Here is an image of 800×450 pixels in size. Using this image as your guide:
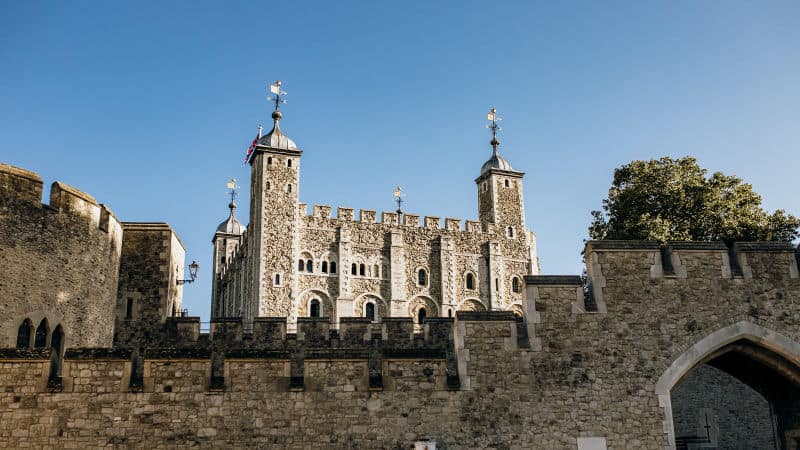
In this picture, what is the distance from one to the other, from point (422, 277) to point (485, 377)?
4736 cm

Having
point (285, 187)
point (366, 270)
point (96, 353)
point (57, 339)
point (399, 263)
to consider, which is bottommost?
point (96, 353)

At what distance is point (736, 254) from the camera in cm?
1466

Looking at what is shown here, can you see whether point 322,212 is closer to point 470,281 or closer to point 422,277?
point 422,277

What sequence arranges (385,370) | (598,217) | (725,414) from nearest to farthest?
(385,370), (725,414), (598,217)

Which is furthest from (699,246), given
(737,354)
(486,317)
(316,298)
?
(316,298)

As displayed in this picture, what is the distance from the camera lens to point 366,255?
59250 mm

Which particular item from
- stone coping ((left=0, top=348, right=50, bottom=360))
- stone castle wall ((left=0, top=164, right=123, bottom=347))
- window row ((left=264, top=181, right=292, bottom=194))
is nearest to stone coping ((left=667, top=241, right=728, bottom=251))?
stone coping ((left=0, top=348, right=50, bottom=360))

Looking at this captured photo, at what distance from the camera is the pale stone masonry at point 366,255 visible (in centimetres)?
5525

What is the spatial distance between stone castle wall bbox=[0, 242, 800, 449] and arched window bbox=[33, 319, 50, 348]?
70.8 inches

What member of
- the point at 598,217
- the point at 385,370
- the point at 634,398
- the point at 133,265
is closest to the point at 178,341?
the point at 133,265

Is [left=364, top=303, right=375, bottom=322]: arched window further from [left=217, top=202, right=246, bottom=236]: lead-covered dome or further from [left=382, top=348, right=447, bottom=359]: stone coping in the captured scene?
[left=382, top=348, right=447, bottom=359]: stone coping

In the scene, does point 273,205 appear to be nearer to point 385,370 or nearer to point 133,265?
point 133,265

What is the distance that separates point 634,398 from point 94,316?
975 cm

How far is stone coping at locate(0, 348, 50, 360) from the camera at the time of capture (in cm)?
1259
